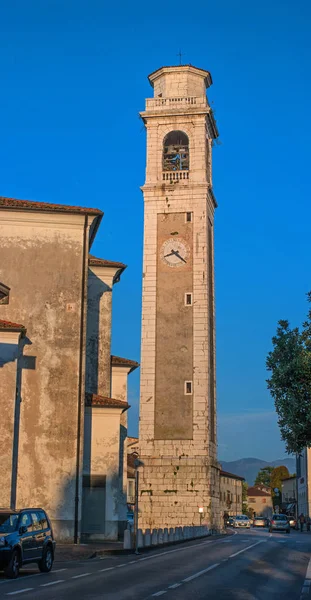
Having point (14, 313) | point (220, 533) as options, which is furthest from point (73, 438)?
point (220, 533)

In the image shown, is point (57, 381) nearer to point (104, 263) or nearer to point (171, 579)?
point (104, 263)

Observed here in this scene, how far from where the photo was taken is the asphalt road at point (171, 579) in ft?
44.0

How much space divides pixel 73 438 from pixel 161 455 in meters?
20.6

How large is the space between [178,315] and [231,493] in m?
79.3

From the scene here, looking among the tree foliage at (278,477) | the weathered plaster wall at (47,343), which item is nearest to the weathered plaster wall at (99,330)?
the weathered plaster wall at (47,343)

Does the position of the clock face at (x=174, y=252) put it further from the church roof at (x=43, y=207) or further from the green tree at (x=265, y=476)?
the green tree at (x=265, y=476)

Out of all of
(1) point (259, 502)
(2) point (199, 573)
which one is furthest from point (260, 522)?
(1) point (259, 502)

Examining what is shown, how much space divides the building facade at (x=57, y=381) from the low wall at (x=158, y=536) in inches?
83.3

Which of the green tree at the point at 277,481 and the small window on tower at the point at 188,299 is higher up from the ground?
the small window on tower at the point at 188,299

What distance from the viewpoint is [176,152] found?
185 ft

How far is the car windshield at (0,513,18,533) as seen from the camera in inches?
671

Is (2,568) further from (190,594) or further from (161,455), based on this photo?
(161,455)

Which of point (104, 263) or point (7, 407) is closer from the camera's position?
point (7, 407)

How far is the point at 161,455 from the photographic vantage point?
50250 millimetres
